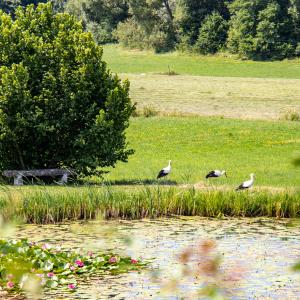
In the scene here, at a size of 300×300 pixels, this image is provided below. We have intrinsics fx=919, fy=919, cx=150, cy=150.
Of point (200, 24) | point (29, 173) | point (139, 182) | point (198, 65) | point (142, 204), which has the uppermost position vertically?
point (142, 204)

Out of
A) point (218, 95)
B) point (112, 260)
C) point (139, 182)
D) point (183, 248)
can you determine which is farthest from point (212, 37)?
point (112, 260)

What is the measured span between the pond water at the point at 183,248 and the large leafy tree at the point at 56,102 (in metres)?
5.51

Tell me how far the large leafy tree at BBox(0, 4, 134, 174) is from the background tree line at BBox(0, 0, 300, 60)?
63.4m

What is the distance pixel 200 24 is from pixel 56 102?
2976 inches

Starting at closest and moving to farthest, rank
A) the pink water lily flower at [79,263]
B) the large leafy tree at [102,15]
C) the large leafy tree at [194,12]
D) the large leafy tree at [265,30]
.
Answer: the pink water lily flower at [79,263]
the large leafy tree at [265,30]
the large leafy tree at [194,12]
the large leafy tree at [102,15]

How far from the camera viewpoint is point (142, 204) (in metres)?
19.5

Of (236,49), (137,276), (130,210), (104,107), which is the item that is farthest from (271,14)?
(137,276)

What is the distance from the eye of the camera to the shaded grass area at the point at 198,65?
76.9 meters

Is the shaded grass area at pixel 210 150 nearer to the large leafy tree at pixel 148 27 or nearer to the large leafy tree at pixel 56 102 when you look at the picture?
the large leafy tree at pixel 56 102

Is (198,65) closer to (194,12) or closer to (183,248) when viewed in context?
(194,12)

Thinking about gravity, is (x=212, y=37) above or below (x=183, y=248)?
below

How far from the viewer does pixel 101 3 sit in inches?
4166

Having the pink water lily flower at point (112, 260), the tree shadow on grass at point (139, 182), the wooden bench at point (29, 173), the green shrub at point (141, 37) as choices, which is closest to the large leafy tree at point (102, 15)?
the green shrub at point (141, 37)

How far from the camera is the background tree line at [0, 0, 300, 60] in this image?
87.9 meters
